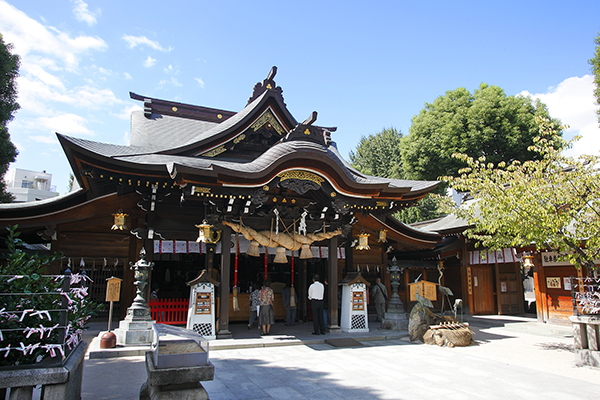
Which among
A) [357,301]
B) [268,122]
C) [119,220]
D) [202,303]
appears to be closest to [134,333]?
[202,303]

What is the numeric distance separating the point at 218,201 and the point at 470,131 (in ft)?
67.7

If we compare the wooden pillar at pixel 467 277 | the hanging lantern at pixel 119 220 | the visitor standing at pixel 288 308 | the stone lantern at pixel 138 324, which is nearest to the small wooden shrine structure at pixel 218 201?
the hanging lantern at pixel 119 220

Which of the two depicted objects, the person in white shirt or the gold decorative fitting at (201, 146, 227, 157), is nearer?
the person in white shirt

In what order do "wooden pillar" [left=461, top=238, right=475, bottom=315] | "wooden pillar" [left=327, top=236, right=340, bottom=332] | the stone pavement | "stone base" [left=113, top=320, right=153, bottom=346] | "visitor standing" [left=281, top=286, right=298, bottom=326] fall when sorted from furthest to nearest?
"wooden pillar" [left=461, top=238, right=475, bottom=315] → "visitor standing" [left=281, top=286, right=298, bottom=326] → "wooden pillar" [left=327, top=236, right=340, bottom=332] → "stone base" [left=113, top=320, right=153, bottom=346] → the stone pavement

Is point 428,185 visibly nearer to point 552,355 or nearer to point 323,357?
point 552,355

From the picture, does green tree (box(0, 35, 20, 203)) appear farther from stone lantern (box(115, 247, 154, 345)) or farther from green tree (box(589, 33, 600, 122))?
green tree (box(589, 33, 600, 122))

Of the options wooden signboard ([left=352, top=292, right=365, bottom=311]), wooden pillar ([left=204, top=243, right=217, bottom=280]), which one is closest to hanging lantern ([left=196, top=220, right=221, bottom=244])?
wooden pillar ([left=204, top=243, right=217, bottom=280])

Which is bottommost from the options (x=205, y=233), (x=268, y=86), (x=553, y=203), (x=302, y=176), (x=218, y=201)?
(x=205, y=233)

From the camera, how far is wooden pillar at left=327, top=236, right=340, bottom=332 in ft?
37.4

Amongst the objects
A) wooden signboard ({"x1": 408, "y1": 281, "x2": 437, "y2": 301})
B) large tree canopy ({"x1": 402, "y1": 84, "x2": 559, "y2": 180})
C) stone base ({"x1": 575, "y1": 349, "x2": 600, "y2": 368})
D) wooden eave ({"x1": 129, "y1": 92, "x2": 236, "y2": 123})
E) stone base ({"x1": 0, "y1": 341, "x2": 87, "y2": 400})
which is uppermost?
large tree canopy ({"x1": 402, "y1": 84, "x2": 559, "y2": 180})

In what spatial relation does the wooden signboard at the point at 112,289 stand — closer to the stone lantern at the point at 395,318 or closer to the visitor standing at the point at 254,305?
the visitor standing at the point at 254,305

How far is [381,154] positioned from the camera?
34.3 meters

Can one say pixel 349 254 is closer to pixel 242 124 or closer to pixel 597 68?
pixel 242 124

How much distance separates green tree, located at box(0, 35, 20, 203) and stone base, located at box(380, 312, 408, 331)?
1622cm
